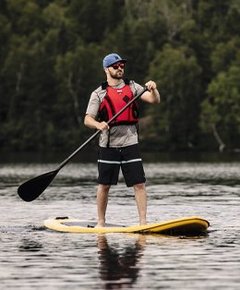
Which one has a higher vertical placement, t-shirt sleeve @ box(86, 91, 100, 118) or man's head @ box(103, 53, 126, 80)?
man's head @ box(103, 53, 126, 80)

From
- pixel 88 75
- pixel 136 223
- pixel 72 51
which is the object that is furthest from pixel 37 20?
pixel 136 223

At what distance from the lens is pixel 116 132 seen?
16453 millimetres

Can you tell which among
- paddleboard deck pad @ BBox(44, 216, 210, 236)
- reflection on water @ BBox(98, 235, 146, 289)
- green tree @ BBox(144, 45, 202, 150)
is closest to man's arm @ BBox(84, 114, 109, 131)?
paddleboard deck pad @ BBox(44, 216, 210, 236)

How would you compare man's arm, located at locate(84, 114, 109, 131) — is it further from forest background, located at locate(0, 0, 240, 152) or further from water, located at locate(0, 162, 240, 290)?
forest background, located at locate(0, 0, 240, 152)

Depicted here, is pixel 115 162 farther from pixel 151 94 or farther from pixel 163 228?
pixel 163 228

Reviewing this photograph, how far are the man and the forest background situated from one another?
78.8m

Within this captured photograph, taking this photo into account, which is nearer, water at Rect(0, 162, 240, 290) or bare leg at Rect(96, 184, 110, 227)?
water at Rect(0, 162, 240, 290)

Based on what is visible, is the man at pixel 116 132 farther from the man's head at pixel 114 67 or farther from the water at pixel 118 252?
the water at pixel 118 252

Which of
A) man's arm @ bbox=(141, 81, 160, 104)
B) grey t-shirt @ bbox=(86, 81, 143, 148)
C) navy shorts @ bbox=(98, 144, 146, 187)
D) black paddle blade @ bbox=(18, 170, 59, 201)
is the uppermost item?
man's arm @ bbox=(141, 81, 160, 104)

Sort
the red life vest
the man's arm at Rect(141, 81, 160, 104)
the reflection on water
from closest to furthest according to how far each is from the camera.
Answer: the reflection on water, the man's arm at Rect(141, 81, 160, 104), the red life vest

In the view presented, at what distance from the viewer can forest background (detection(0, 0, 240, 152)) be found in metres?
100

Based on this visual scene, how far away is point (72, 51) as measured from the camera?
4353 inches

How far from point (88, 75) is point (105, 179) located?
87.3 m

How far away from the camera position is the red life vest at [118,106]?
1630 centimetres
